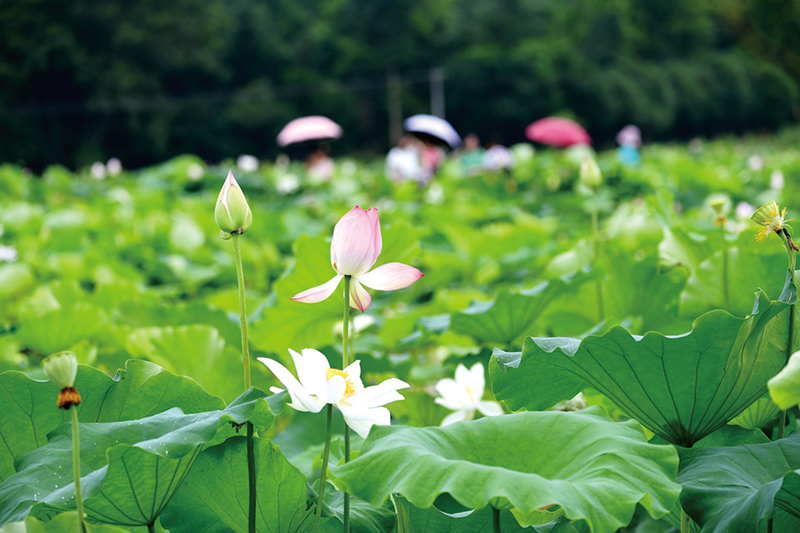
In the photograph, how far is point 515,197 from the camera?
12.2 ft

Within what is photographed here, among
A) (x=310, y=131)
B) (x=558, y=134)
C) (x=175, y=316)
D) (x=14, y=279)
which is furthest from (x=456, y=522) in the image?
(x=558, y=134)

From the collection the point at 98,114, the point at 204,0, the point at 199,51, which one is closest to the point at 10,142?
the point at 98,114

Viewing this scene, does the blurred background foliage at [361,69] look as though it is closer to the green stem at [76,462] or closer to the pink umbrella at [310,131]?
the pink umbrella at [310,131]

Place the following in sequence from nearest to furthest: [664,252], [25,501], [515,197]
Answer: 1. [25,501]
2. [664,252]
3. [515,197]

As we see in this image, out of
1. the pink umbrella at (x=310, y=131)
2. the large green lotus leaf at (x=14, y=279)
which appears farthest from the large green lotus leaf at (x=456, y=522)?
the pink umbrella at (x=310, y=131)

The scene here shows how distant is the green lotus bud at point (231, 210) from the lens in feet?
1.77

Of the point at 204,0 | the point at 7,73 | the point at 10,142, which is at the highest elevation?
the point at 204,0

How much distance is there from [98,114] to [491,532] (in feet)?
64.0

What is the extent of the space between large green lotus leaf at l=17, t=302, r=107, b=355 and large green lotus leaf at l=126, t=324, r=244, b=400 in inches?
11.6

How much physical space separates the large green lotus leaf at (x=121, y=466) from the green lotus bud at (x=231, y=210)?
0.13 m

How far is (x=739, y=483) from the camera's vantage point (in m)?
0.50

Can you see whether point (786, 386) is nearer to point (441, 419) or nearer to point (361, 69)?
point (441, 419)

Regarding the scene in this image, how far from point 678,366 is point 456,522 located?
0.70ft

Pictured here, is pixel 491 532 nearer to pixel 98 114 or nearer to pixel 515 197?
pixel 515 197
